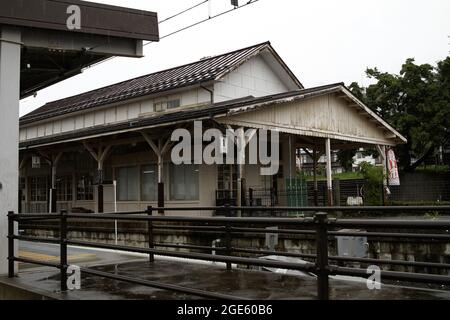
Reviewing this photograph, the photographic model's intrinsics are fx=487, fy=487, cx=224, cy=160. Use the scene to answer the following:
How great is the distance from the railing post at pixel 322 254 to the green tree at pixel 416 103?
2968 centimetres

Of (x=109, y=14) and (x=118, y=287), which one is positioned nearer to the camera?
(x=118, y=287)

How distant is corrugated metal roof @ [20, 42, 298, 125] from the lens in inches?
880

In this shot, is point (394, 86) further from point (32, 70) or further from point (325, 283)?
point (325, 283)

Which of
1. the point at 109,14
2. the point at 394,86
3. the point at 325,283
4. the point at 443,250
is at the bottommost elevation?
the point at 443,250

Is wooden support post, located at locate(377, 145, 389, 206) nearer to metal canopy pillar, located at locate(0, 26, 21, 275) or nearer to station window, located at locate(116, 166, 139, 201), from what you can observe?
station window, located at locate(116, 166, 139, 201)

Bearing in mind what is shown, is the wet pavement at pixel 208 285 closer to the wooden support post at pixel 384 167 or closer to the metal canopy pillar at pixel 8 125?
the metal canopy pillar at pixel 8 125

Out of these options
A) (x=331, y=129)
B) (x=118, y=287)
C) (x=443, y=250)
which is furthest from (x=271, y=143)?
(x=118, y=287)

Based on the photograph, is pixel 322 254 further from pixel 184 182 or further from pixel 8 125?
pixel 184 182

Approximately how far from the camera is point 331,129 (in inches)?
841

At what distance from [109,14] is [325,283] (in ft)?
21.6

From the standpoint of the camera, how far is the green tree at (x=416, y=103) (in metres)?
30.8
